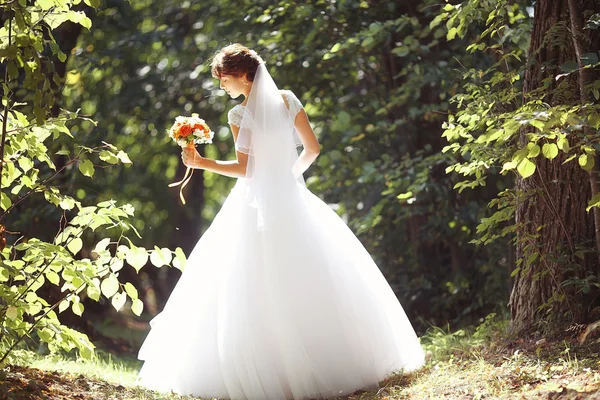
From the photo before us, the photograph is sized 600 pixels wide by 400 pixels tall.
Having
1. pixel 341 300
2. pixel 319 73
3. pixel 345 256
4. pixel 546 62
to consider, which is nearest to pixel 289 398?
pixel 341 300

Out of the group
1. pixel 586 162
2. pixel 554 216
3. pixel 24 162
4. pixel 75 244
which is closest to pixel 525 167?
pixel 586 162

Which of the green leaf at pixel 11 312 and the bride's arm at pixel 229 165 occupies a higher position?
the bride's arm at pixel 229 165

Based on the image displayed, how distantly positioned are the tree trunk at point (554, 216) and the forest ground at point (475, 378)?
0.22 metres

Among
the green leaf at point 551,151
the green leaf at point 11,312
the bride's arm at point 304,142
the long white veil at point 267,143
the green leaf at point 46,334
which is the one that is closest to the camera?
the green leaf at point 551,151

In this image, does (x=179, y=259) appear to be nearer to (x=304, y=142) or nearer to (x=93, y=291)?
(x=93, y=291)

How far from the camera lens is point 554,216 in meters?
4.22

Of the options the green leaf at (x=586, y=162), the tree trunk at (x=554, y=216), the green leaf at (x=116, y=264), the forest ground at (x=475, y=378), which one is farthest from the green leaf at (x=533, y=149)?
the green leaf at (x=116, y=264)

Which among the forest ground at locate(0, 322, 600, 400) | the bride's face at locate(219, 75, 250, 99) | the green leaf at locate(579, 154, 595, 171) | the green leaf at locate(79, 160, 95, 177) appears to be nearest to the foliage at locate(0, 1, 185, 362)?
the green leaf at locate(79, 160, 95, 177)

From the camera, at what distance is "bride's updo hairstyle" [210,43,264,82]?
445 cm

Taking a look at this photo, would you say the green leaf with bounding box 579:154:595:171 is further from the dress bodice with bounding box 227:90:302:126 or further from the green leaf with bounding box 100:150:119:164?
the green leaf with bounding box 100:150:119:164

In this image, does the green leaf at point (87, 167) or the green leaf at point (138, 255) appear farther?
the green leaf at point (138, 255)

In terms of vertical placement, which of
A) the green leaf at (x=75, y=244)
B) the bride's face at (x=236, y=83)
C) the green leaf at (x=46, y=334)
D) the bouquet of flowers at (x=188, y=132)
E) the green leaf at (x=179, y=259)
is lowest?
the green leaf at (x=46, y=334)

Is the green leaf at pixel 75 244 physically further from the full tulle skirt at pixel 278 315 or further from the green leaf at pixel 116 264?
the full tulle skirt at pixel 278 315

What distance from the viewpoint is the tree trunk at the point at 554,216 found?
4113mm
